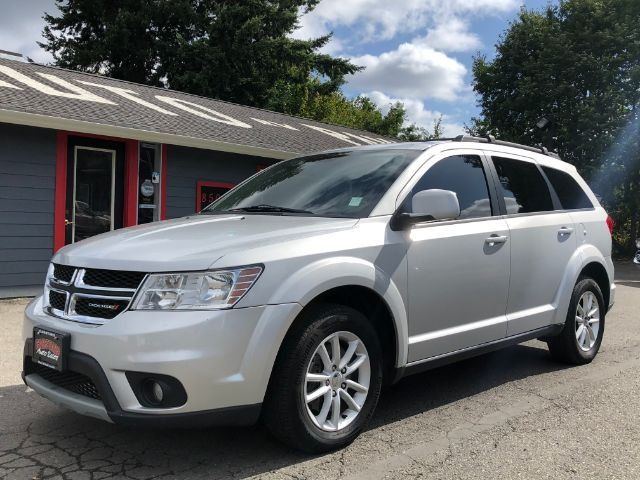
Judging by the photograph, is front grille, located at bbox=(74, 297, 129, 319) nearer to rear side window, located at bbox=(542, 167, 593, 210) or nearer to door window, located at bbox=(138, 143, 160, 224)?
rear side window, located at bbox=(542, 167, 593, 210)

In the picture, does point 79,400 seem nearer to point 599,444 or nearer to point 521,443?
point 521,443

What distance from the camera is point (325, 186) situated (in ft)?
13.5

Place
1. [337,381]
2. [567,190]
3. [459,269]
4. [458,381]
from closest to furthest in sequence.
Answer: [337,381], [459,269], [458,381], [567,190]

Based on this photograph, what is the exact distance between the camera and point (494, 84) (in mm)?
24281

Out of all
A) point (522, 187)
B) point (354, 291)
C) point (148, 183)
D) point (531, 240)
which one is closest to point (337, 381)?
point (354, 291)

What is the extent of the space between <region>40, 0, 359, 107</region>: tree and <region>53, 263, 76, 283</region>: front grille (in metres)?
23.2

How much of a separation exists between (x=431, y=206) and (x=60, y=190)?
24.7 ft

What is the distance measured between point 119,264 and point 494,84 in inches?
930

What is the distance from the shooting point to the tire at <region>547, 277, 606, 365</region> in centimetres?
509

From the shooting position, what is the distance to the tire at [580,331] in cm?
509

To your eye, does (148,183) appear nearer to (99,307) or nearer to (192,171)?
(192,171)

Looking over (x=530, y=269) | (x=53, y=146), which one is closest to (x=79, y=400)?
(x=530, y=269)

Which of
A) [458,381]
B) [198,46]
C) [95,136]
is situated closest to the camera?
[458,381]

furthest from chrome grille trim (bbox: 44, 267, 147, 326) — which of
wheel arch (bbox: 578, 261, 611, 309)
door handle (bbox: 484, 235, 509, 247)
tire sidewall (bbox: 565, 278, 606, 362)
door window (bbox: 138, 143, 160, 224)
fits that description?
door window (bbox: 138, 143, 160, 224)
